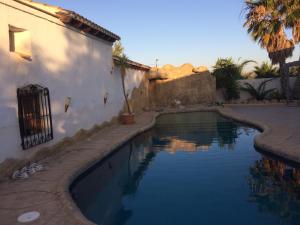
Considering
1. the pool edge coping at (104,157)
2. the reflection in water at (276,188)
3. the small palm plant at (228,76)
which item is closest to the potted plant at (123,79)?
the pool edge coping at (104,157)

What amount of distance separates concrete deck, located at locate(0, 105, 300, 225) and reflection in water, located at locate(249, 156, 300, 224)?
0.42 metres

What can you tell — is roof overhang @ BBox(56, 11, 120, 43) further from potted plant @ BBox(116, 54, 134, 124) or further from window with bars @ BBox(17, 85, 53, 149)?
window with bars @ BBox(17, 85, 53, 149)

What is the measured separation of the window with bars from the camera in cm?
819

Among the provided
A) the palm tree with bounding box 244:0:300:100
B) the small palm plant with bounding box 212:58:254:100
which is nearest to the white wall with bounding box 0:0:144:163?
the palm tree with bounding box 244:0:300:100

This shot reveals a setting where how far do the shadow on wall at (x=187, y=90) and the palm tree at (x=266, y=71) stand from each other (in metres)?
4.87

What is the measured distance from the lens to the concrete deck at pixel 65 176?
16.6 feet

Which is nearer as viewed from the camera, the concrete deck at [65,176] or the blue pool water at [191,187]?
the concrete deck at [65,176]

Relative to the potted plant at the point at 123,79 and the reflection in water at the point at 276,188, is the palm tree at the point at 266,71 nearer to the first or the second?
the potted plant at the point at 123,79

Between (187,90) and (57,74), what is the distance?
18880 mm

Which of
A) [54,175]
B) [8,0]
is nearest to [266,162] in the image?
[54,175]

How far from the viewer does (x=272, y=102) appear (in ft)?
79.8

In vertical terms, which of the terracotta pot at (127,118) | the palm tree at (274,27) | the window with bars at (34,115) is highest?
the palm tree at (274,27)

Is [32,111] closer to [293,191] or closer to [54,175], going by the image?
[54,175]

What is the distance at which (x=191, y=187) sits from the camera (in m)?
7.20
